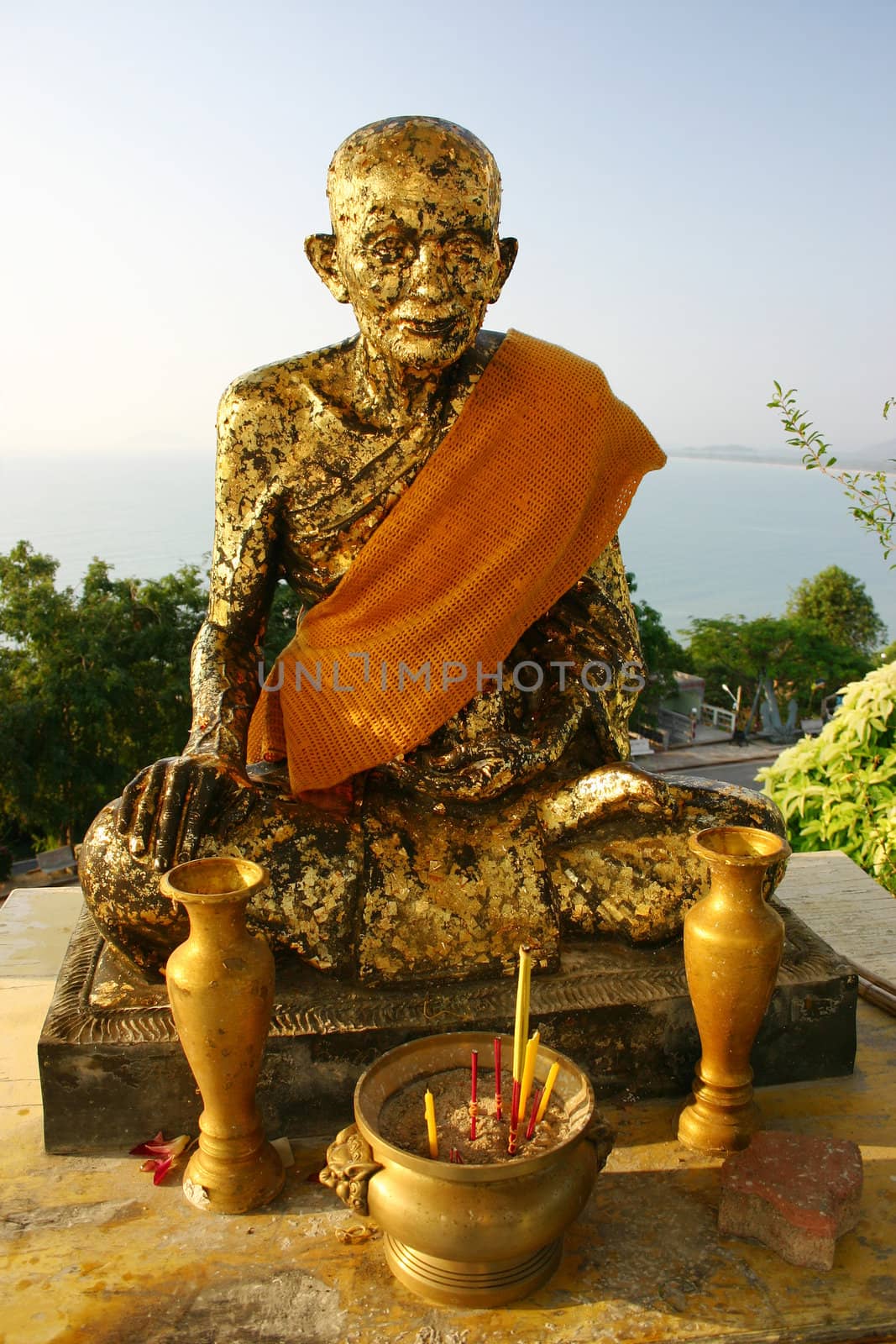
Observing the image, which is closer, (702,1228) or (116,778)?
(702,1228)

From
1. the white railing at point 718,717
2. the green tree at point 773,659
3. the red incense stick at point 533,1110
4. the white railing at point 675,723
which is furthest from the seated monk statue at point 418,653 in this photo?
the green tree at point 773,659

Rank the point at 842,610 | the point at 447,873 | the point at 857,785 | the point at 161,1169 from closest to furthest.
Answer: the point at 161,1169, the point at 447,873, the point at 857,785, the point at 842,610

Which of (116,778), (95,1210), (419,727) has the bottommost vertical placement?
(116,778)

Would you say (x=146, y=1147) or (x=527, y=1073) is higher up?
(x=527, y=1073)

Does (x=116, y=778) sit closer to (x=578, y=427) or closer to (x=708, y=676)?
(x=578, y=427)

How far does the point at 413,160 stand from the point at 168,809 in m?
1.90

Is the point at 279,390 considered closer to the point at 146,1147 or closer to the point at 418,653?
the point at 418,653

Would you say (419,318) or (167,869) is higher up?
(419,318)

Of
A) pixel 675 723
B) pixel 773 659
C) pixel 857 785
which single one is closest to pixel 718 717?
pixel 675 723

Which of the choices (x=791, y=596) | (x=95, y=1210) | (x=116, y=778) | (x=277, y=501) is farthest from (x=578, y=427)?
(x=791, y=596)

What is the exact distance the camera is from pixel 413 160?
3.04 meters

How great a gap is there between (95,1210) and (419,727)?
5.10 feet

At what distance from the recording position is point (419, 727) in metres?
3.41

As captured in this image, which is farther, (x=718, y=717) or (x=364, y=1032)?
(x=718, y=717)
